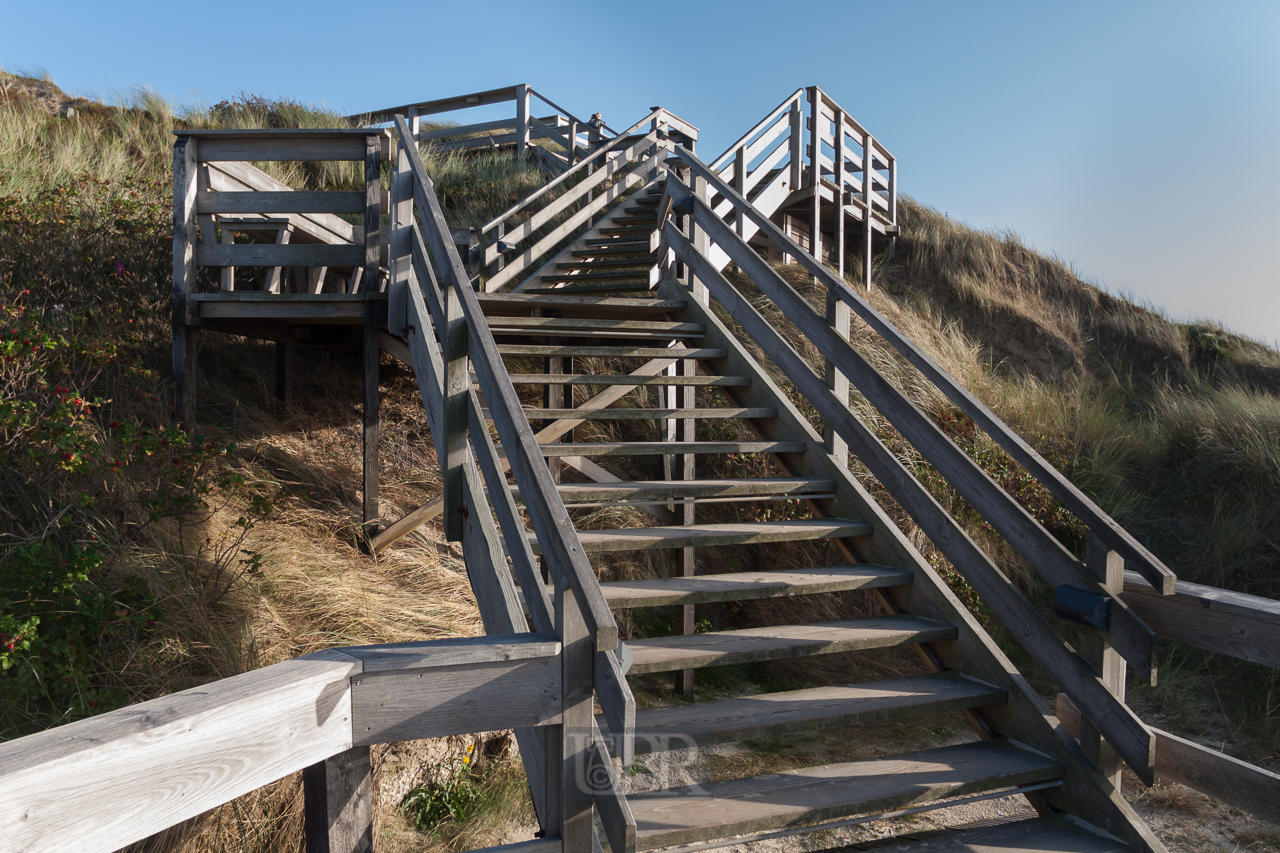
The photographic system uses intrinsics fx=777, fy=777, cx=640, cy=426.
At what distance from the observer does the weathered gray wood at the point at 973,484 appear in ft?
8.62

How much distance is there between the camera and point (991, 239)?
13.8m

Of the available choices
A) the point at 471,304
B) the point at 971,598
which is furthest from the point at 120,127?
the point at 971,598

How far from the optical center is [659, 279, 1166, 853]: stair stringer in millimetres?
2662

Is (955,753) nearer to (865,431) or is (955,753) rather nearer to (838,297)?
(865,431)

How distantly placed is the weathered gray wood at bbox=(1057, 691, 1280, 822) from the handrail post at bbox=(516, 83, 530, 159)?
503 inches

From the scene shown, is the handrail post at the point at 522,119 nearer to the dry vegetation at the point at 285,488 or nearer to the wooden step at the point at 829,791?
the dry vegetation at the point at 285,488

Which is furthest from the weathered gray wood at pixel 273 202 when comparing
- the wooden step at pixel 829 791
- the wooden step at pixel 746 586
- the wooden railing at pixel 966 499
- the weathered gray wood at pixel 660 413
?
the wooden step at pixel 829 791

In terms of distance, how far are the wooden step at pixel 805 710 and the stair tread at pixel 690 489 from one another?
111cm

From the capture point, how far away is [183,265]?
540cm

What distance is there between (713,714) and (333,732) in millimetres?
1521

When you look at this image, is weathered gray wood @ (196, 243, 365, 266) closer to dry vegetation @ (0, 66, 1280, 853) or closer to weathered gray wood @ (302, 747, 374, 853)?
dry vegetation @ (0, 66, 1280, 853)

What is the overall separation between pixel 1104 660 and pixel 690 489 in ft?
6.15

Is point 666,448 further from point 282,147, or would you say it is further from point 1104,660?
point 282,147

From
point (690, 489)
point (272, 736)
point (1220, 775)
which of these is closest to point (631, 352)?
point (690, 489)
